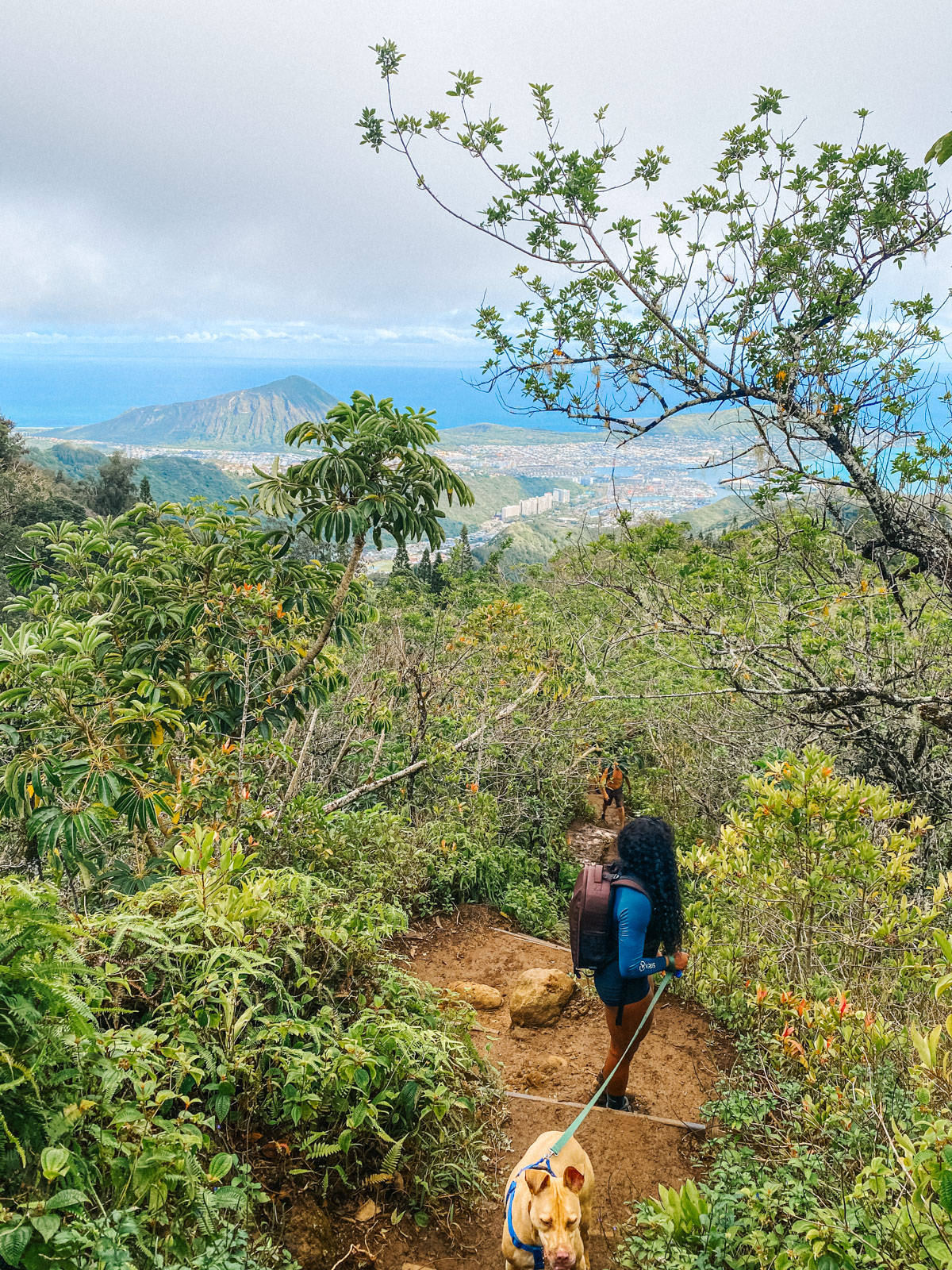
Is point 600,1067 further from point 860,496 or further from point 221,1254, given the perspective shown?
point 860,496

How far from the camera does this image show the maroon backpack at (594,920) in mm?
3082

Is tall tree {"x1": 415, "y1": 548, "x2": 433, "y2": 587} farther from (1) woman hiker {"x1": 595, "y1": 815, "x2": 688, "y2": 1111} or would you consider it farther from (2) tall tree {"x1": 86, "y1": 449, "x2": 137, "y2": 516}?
(1) woman hiker {"x1": 595, "y1": 815, "x2": 688, "y2": 1111}

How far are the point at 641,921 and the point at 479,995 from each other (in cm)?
190

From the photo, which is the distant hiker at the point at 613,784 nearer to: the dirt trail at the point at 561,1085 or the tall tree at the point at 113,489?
the dirt trail at the point at 561,1085

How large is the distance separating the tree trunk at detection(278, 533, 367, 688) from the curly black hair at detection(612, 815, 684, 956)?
2.33m

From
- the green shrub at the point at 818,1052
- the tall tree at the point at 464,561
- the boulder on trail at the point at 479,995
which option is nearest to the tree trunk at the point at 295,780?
the boulder on trail at the point at 479,995

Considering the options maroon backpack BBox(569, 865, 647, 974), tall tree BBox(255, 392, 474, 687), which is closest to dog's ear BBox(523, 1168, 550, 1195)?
maroon backpack BBox(569, 865, 647, 974)

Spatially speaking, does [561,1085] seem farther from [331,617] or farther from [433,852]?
[331,617]

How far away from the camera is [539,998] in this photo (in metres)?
4.39

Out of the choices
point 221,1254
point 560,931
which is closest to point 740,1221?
point 221,1254

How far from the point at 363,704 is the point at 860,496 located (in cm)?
418

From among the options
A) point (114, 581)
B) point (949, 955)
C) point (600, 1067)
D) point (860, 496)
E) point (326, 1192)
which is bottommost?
point (600, 1067)

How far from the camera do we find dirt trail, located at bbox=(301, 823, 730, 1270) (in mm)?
2627

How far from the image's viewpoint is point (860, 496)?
4.64m
